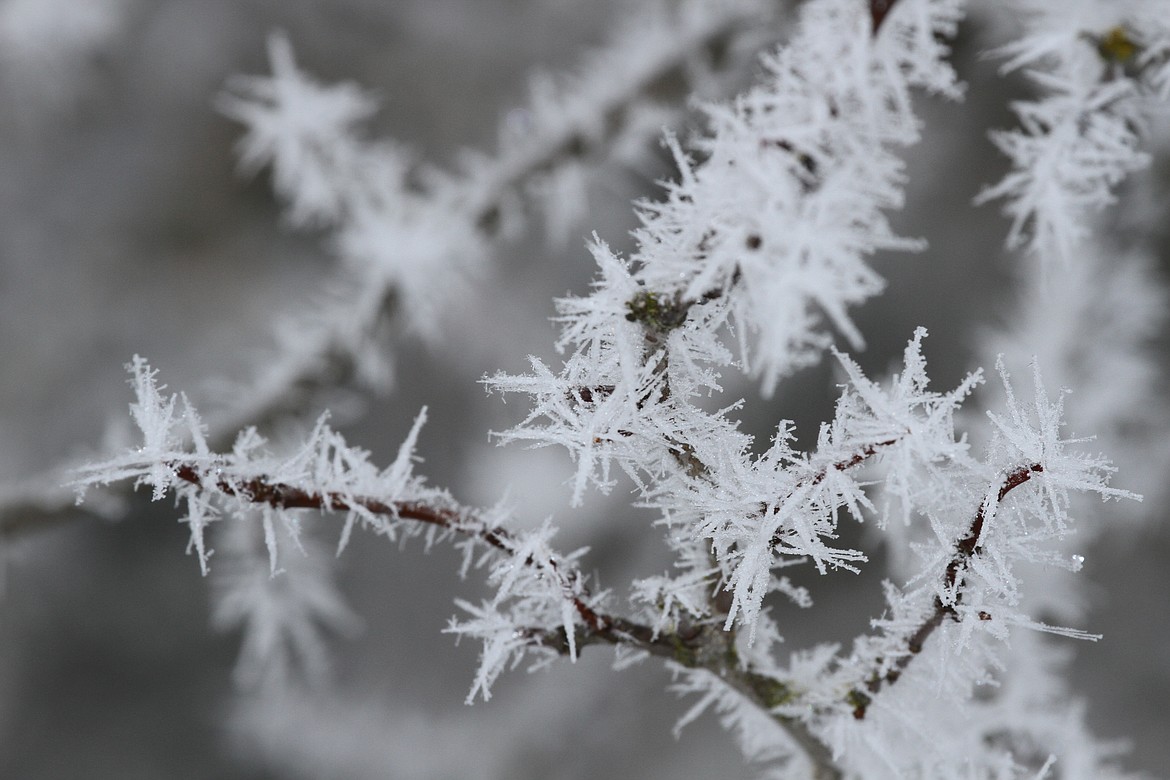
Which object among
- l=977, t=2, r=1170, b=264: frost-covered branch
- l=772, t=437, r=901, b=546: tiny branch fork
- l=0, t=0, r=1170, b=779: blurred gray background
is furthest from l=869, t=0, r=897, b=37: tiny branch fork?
l=0, t=0, r=1170, b=779: blurred gray background

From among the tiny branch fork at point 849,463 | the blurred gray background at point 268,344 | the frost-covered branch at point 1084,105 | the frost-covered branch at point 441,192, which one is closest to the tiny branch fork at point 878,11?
the frost-covered branch at point 1084,105

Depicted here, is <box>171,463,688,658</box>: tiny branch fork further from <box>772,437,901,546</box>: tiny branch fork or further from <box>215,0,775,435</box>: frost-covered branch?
<box>215,0,775,435</box>: frost-covered branch

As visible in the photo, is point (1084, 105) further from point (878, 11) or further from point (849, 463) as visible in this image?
point (849, 463)

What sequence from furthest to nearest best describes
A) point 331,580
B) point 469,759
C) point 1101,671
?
1. point 331,580
2. point 469,759
3. point 1101,671

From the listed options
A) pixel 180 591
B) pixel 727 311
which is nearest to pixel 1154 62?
pixel 727 311

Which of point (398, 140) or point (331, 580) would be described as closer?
point (331, 580)

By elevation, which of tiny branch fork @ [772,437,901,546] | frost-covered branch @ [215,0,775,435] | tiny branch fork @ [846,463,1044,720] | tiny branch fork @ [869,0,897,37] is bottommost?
tiny branch fork @ [846,463,1044,720]

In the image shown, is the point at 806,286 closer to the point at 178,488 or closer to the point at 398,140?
the point at 178,488
